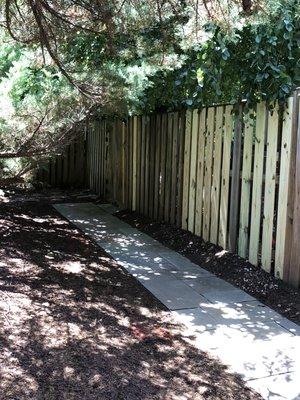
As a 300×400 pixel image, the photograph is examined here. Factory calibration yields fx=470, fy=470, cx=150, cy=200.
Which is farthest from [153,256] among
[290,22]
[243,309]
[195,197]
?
[290,22]

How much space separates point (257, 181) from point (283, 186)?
45cm

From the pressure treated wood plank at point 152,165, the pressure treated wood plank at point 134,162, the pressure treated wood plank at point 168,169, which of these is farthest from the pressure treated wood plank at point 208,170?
the pressure treated wood plank at point 134,162

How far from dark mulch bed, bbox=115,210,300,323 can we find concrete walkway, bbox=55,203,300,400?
11cm

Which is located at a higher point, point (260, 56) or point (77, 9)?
point (77, 9)

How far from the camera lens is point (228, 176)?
5277 mm

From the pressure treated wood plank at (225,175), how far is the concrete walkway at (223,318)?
1.75 ft

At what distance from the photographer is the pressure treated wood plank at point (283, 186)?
4.28 metres

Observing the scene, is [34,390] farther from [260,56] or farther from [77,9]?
[260,56]

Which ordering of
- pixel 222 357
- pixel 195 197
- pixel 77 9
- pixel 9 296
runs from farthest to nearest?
1. pixel 195 197
2. pixel 77 9
3. pixel 9 296
4. pixel 222 357

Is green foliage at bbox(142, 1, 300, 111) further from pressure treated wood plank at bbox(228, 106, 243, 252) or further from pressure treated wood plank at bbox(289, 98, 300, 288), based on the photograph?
pressure treated wood plank at bbox(289, 98, 300, 288)

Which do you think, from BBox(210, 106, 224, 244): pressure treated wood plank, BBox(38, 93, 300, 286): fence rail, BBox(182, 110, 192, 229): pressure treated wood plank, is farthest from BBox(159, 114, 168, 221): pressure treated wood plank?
BBox(210, 106, 224, 244): pressure treated wood plank

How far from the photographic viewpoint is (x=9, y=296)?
382 centimetres

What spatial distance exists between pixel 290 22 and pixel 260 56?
42 cm

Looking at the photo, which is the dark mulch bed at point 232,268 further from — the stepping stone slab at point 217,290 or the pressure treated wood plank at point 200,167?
the pressure treated wood plank at point 200,167
